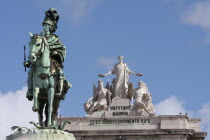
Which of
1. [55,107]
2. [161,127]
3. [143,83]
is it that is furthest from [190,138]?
[55,107]

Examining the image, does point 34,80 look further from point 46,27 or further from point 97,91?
point 97,91

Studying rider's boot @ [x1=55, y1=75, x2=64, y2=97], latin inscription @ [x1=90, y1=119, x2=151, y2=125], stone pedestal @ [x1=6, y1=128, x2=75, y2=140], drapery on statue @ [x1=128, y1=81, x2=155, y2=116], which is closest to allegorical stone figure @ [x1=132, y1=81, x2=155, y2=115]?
drapery on statue @ [x1=128, y1=81, x2=155, y2=116]

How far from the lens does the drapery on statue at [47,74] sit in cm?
1132

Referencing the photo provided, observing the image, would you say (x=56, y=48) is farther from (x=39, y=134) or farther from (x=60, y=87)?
(x=39, y=134)

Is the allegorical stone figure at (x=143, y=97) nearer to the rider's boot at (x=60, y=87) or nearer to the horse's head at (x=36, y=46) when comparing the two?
the rider's boot at (x=60, y=87)

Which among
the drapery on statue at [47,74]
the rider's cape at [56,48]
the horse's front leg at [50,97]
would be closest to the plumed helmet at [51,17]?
the drapery on statue at [47,74]

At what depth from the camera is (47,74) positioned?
37.2 ft

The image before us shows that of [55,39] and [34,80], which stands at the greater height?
[55,39]

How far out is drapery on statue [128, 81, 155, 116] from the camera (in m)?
45.6

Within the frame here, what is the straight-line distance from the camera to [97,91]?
155ft

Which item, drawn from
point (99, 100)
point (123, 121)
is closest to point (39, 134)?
point (123, 121)

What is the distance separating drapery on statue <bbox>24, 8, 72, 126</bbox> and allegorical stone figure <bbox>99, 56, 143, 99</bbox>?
35.2 meters

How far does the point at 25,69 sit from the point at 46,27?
0.99 meters

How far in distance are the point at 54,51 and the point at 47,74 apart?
1.77 feet
